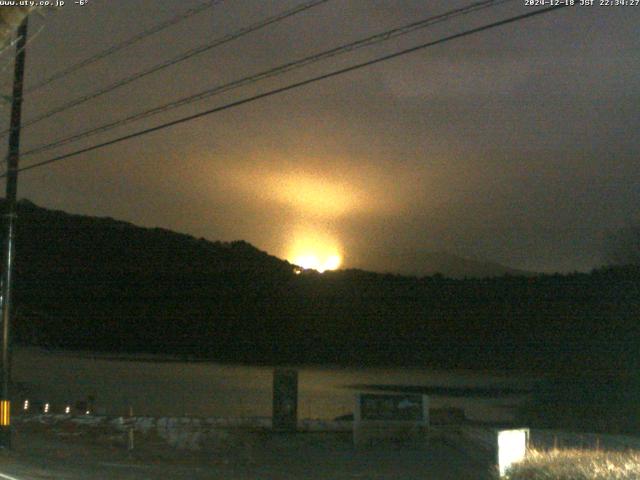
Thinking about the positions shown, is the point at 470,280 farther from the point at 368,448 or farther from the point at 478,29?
the point at 478,29

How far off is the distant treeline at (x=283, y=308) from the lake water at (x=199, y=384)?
8.60ft

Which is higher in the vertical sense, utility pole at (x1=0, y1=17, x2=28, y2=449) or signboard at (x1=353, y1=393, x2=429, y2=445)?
utility pole at (x1=0, y1=17, x2=28, y2=449)

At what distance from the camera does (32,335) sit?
5781 centimetres

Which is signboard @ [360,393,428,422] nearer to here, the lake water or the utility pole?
the utility pole

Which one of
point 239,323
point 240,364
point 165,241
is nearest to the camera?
point 240,364

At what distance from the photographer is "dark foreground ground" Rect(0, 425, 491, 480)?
17.0 meters

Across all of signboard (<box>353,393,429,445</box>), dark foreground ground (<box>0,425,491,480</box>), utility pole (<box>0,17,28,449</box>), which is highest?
utility pole (<box>0,17,28,449</box>)

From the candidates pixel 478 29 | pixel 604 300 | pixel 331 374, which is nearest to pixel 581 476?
pixel 478 29

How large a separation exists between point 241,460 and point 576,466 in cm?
972

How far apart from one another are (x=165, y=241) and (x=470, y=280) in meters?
35.4

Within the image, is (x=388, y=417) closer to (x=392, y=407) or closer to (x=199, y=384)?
(x=392, y=407)

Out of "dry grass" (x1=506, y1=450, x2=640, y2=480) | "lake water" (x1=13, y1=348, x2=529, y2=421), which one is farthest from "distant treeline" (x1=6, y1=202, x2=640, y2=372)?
"dry grass" (x1=506, y1=450, x2=640, y2=480)

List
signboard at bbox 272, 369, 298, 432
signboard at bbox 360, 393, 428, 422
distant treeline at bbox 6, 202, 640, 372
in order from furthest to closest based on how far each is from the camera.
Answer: distant treeline at bbox 6, 202, 640, 372 < signboard at bbox 272, 369, 298, 432 < signboard at bbox 360, 393, 428, 422

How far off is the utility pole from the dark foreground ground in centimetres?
90
